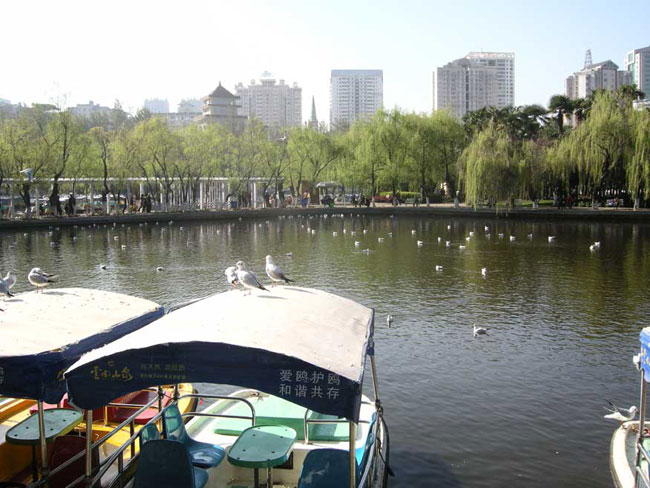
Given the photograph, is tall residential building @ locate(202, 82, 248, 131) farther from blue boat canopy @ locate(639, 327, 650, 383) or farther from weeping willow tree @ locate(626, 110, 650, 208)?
blue boat canopy @ locate(639, 327, 650, 383)

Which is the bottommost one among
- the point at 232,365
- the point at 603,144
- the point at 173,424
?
the point at 173,424

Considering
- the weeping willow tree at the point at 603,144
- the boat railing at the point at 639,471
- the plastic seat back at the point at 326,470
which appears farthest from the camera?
the weeping willow tree at the point at 603,144

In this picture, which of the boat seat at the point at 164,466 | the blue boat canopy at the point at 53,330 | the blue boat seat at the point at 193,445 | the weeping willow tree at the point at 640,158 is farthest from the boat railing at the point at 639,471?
the weeping willow tree at the point at 640,158

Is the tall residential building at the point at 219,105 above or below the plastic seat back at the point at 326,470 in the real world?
above

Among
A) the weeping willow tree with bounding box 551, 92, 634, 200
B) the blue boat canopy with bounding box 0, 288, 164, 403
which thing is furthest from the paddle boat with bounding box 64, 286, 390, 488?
the weeping willow tree with bounding box 551, 92, 634, 200

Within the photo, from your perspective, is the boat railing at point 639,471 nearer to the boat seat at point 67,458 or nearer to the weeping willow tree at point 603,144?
the boat seat at point 67,458

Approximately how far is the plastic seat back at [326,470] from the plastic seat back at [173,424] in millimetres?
1781

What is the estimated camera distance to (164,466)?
20.2 ft

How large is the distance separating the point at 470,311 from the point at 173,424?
13261 mm

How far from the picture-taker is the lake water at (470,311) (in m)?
10.2

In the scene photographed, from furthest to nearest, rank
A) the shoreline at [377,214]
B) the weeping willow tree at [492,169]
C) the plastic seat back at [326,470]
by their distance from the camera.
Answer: the weeping willow tree at [492,169]
the shoreline at [377,214]
the plastic seat back at [326,470]

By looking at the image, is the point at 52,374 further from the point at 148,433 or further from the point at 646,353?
the point at 646,353

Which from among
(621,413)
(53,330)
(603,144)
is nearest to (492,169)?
(603,144)

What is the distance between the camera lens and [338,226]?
4875 centimetres
